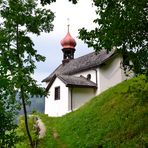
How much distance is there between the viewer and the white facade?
150ft

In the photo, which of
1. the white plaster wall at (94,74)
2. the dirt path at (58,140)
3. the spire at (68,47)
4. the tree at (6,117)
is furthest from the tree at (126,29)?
the spire at (68,47)

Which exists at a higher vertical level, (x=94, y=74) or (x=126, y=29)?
(x=94, y=74)

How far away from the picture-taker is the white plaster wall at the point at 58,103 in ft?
152

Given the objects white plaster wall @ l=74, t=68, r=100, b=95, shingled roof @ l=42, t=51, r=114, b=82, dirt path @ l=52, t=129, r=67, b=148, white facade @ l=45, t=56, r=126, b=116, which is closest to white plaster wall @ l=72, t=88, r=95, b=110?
white facade @ l=45, t=56, r=126, b=116

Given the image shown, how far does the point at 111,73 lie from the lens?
47.6 meters

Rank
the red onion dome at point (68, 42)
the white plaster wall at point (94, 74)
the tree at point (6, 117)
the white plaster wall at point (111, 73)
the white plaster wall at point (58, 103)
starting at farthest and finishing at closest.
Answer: the red onion dome at point (68, 42)
the white plaster wall at point (111, 73)
the white plaster wall at point (94, 74)
the white plaster wall at point (58, 103)
the tree at point (6, 117)

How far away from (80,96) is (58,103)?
142 inches

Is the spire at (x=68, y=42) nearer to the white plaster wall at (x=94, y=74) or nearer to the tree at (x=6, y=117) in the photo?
the white plaster wall at (x=94, y=74)

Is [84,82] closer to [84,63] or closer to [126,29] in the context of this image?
[84,63]

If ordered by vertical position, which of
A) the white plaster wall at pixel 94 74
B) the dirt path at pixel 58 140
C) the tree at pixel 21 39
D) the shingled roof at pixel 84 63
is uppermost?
the shingled roof at pixel 84 63

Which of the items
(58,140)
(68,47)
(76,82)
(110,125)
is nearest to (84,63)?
(76,82)

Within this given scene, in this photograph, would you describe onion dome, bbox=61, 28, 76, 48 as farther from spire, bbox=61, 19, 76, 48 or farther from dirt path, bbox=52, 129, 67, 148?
dirt path, bbox=52, 129, 67, 148

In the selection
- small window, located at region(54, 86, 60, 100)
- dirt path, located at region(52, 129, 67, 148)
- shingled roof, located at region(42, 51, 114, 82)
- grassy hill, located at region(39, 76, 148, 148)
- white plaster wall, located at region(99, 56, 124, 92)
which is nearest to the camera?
grassy hill, located at region(39, 76, 148, 148)

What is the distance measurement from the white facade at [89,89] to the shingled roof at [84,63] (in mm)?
708
